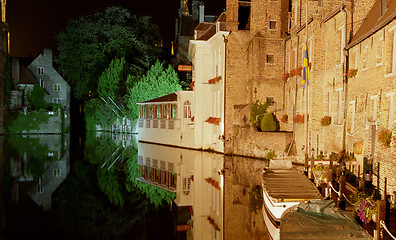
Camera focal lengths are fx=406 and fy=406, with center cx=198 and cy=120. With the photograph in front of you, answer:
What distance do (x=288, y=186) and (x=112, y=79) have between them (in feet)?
152

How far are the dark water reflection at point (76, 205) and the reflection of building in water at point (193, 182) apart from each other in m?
0.89

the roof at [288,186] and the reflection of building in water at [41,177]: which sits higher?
the roof at [288,186]

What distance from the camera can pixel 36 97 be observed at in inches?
2386

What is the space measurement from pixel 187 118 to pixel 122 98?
79.9 feet

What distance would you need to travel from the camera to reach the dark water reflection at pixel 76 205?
11.5m

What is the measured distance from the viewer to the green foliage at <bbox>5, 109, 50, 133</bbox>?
57594 millimetres

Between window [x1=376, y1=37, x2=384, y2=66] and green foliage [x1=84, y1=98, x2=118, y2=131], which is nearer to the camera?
window [x1=376, y1=37, x2=384, y2=66]

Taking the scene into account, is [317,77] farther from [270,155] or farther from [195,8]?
[195,8]

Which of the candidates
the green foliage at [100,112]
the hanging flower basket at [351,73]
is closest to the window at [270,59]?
the hanging flower basket at [351,73]

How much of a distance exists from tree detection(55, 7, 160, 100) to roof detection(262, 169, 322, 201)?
4543 cm

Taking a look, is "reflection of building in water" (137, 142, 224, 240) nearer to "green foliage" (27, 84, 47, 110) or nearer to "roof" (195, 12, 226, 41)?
"roof" (195, 12, 226, 41)

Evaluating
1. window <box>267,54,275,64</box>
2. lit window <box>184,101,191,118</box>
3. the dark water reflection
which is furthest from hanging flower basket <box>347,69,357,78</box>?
lit window <box>184,101,191,118</box>

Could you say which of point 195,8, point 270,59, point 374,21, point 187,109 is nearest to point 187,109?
point 187,109

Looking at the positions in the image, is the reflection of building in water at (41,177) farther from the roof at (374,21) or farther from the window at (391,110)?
the roof at (374,21)
